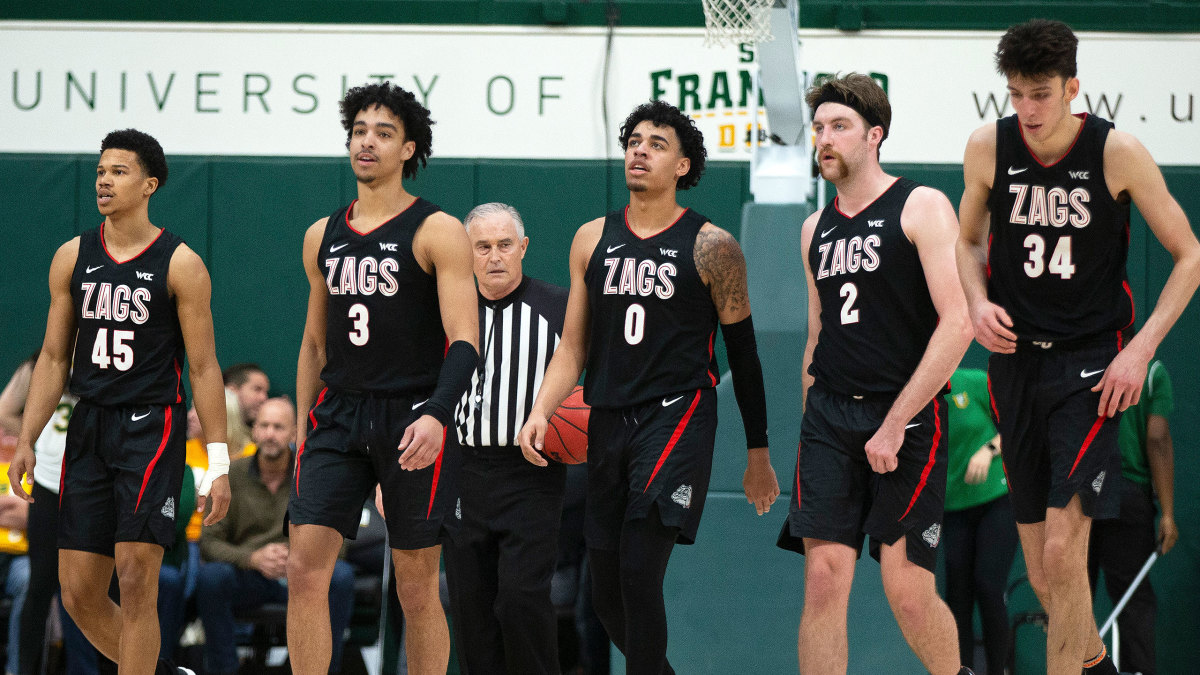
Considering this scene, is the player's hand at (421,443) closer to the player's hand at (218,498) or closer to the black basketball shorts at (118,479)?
the player's hand at (218,498)

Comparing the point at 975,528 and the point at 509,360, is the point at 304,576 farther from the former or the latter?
the point at 975,528

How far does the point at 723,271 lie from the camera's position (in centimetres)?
470

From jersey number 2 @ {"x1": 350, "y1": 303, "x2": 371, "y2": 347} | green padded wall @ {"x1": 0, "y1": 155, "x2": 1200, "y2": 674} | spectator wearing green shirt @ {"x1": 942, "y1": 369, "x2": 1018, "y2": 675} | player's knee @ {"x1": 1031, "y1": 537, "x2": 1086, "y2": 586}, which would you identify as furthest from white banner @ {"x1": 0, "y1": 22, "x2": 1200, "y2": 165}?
player's knee @ {"x1": 1031, "y1": 537, "x2": 1086, "y2": 586}

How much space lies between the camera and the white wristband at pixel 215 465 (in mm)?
5059

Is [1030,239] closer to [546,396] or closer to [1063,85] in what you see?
[1063,85]

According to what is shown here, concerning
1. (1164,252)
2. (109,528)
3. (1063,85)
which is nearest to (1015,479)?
(1063,85)

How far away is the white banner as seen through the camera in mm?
8680

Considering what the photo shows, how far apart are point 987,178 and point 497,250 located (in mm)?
2054

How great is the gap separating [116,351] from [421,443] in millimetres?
1470

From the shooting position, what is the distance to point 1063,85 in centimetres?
416

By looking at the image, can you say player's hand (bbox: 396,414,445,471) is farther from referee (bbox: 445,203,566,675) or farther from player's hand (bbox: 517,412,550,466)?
referee (bbox: 445,203,566,675)

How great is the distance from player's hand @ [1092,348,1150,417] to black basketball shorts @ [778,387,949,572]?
56 centimetres

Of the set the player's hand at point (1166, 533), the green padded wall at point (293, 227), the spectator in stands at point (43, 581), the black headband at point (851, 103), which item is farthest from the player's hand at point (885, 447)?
the green padded wall at point (293, 227)

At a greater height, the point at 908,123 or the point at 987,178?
the point at 908,123
